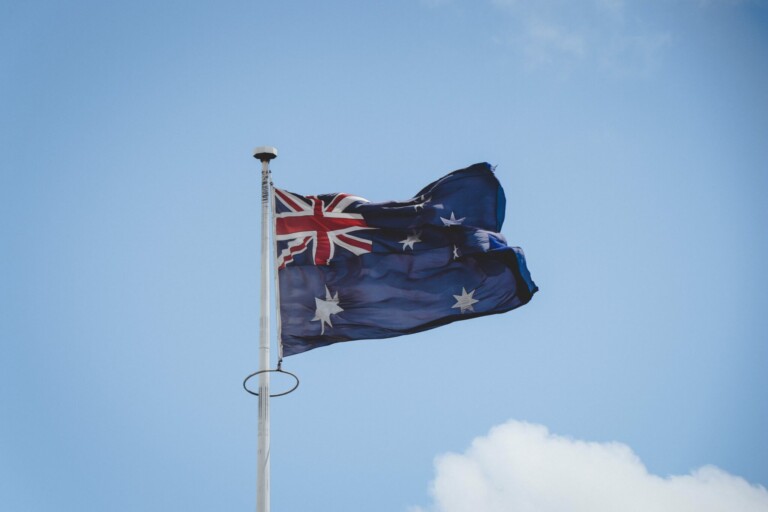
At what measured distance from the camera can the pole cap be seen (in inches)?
867

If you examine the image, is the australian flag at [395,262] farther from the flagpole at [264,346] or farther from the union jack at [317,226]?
the flagpole at [264,346]

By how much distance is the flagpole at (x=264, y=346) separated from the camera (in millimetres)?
18594

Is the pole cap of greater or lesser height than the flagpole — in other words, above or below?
above

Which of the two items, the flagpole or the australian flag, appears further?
the australian flag

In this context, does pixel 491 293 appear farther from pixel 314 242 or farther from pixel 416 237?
pixel 314 242

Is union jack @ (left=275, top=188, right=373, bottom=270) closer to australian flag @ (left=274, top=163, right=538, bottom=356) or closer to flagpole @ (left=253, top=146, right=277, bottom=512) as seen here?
australian flag @ (left=274, top=163, right=538, bottom=356)

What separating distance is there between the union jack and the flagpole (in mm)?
1028

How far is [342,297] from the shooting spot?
22.7m

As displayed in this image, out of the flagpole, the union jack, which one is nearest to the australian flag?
the union jack

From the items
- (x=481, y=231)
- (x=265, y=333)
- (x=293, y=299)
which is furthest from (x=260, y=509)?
(x=481, y=231)

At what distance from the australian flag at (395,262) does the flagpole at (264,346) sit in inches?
41.2

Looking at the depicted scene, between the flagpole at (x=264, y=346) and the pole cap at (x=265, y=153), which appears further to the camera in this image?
the pole cap at (x=265, y=153)

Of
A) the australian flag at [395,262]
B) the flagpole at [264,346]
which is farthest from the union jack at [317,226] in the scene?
the flagpole at [264,346]

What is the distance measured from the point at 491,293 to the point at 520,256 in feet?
3.36
